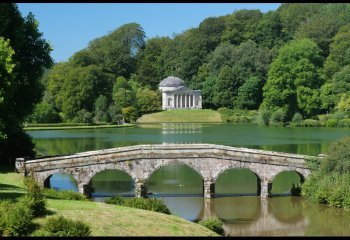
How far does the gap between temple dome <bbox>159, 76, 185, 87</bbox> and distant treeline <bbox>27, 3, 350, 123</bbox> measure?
9.38ft

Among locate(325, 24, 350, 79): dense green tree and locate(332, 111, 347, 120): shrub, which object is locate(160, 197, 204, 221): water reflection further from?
locate(325, 24, 350, 79): dense green tree

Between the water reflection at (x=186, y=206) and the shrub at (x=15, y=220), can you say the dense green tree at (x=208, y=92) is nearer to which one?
the water reflection at (x=186, y=206)


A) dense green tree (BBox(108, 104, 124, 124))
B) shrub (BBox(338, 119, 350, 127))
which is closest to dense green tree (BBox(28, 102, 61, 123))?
dense green tree (BBox(108, 104, 124, 124))

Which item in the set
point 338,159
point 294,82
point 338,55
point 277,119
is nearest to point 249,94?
point 294,82

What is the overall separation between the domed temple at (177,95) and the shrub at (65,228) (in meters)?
99.3

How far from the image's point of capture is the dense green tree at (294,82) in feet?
302

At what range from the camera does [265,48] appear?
115125 millimetres

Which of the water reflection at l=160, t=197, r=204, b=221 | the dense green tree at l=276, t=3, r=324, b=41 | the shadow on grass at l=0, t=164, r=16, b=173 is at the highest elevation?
the dense green tree at l=276, t=3, r=324, b=41

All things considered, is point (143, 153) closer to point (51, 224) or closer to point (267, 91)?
point (51, 224)

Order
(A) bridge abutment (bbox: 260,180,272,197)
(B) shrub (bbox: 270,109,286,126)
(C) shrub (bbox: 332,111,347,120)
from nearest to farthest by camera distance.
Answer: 1. (A) bridge abutment (bbox: 260,180,272,197)
2. (C) shrub (bbox: 332,111,347,120)
3. (B) shrub (bbox: 270,109,286,126)

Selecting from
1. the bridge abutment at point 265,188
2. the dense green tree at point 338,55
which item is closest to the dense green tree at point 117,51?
the dense green tree at point 338,55

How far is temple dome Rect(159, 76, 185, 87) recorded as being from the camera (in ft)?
390

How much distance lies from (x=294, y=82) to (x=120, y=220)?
261 feet

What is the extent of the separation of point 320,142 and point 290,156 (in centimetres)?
2908
